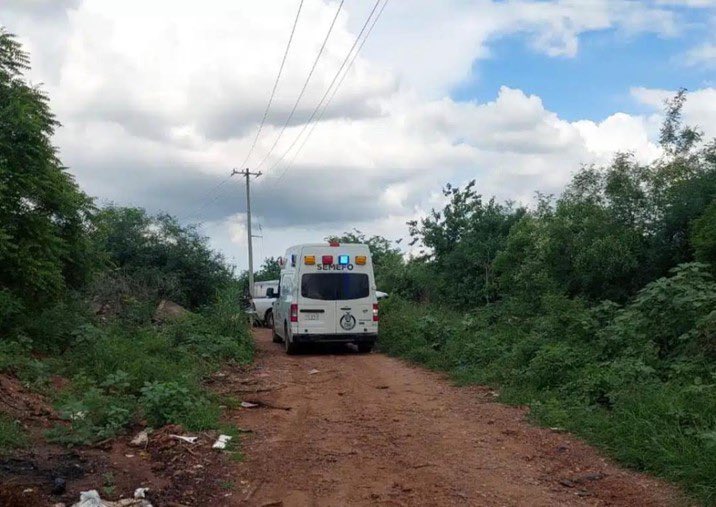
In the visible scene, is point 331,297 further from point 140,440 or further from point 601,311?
point 140,440

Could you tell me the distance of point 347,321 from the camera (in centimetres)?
1686

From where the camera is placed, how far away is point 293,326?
16688 millimetres

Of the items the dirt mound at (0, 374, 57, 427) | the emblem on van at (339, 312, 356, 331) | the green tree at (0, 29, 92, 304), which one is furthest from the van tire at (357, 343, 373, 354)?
the dirt mound at (0, 374, 57, 427)

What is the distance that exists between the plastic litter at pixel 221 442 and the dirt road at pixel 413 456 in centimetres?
26

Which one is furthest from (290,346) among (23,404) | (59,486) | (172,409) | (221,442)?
(59,486)

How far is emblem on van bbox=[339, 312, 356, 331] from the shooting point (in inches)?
663

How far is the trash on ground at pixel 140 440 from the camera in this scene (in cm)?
732

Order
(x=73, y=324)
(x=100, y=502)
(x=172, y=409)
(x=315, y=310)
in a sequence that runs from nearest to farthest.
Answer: (x=100, y=502)
(x=172, y=409)
(x=73, y=324)
(x=315, y=310)

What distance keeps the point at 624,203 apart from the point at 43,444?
43.0 ft

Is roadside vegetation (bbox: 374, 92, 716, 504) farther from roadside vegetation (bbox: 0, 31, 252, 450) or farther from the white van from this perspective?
roadside vegetation (bbox: 0, 31, 252, 450)

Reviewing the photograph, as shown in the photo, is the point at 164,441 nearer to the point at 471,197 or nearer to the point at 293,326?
the point at 293,326

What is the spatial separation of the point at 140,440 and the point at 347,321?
9702 millimetres

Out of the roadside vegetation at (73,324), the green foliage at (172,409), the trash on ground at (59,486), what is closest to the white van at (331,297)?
the roadside vegetation at (73,324)

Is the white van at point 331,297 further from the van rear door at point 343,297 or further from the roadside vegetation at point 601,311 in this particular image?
the roadside vegetation at point 601,311
